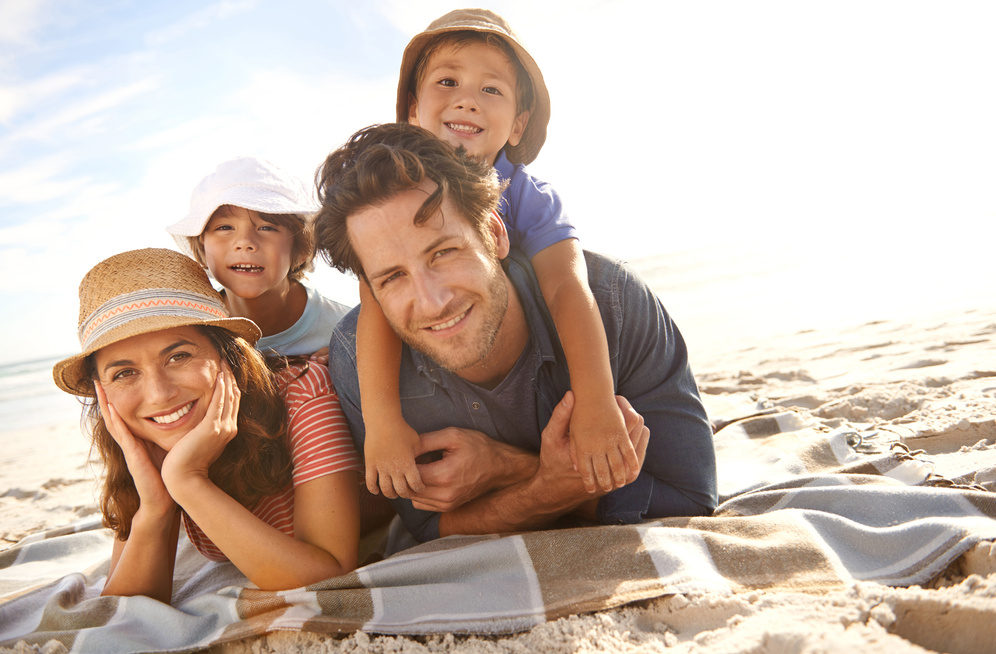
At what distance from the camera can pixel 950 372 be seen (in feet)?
13.8

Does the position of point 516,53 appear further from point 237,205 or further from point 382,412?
point 382,412

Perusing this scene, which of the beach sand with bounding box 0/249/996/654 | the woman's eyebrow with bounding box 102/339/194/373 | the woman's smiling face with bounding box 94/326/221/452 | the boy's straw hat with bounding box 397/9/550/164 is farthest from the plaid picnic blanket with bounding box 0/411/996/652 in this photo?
the boy's straw hat with bounding box 397/9/550/164

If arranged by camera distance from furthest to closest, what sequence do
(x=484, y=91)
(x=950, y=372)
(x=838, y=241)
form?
(x=838, y=241) → (x=950, y=372) → (x=484, y=91)

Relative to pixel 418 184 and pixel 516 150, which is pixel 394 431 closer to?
pixel 418 184

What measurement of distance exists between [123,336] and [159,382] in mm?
212

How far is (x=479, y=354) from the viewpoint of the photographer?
2414mm

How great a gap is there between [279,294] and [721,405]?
3187 millimetres

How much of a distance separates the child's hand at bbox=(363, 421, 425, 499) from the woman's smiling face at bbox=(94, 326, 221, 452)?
0.71m

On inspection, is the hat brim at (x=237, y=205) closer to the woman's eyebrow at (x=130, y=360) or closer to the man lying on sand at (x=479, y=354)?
the man lying on sand at (x=479, y=354)

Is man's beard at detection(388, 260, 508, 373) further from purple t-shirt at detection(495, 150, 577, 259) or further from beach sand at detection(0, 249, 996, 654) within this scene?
beach sand at detection(0, 249, 996, 654)

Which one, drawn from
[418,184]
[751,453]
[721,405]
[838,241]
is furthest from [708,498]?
[838,241]

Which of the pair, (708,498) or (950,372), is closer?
(708,498)

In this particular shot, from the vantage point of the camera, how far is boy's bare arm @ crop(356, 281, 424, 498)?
2.27 meters

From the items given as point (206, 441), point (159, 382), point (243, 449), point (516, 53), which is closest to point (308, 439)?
point (243, 449)
